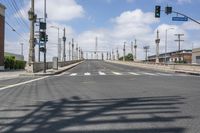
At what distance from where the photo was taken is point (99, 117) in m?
11.8

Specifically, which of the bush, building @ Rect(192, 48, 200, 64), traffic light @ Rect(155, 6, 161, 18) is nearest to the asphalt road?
traffic light @ Rect(155, 6, 161, 18)

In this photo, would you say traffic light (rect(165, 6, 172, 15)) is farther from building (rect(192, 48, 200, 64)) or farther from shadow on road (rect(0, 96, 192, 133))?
building (rect(192, 48, 200, 64))

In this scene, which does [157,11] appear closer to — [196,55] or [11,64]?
[11,64]

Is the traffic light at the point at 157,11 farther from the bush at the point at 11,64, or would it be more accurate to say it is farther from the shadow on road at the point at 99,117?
the bush at the point at 11,64

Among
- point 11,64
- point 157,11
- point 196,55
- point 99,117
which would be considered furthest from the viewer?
point 196,55

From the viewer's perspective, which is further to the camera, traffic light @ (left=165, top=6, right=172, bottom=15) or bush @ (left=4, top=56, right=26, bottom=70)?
bush @ (left=4, top=56, right=26, bottom=70)

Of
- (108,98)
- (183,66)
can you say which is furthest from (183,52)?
(108,98)

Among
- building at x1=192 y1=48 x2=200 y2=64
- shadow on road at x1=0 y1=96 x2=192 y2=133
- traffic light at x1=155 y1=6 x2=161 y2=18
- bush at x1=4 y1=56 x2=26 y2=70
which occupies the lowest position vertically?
shadow on road at x1=0 y1=96 x2=192 y2=133

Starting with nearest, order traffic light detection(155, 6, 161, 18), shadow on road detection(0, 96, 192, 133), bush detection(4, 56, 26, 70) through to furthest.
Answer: shadow on road detection(0, 96, 192, 133), traffic light detection(155, 6, 161, 18), bush detection(4, 56, 26, 70)

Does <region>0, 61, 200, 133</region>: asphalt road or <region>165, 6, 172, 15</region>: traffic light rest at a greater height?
<region>165, 6, 172, 15</region>: traffic light

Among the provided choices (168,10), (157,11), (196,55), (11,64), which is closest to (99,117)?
(157,11)

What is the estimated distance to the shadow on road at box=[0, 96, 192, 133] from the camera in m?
9.98

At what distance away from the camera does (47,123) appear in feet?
35.5

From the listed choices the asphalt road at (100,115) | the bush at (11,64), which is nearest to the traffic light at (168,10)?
the asphalt road at (100,115)
